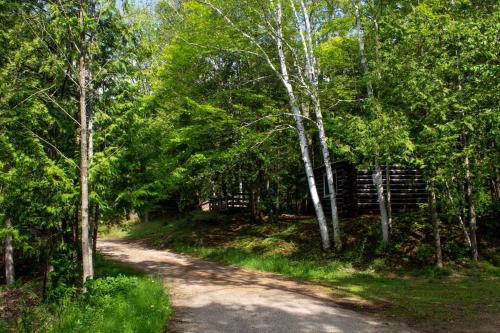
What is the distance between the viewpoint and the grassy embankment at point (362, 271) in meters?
10.1

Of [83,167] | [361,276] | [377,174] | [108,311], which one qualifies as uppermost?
[83,167]

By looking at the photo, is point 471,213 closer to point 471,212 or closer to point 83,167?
point 471,212

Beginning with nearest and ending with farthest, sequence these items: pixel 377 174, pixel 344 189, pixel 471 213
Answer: pixel 471 213, pixel 377 174, pixel 344 189

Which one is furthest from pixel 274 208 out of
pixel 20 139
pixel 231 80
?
pixel 20 139

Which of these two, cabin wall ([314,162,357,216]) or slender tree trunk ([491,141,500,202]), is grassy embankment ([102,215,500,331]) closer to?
cabin wall ([314,162,357,216])

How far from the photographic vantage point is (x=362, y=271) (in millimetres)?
15781

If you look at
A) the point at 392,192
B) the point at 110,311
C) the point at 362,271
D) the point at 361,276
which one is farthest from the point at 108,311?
the point at 392,192

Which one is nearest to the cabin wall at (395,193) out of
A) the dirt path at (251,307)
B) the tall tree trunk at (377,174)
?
the tall tree trunk at (377,174)

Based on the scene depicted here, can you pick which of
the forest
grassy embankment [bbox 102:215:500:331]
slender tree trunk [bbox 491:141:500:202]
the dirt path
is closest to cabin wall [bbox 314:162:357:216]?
the forest

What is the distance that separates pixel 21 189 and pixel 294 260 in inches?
429

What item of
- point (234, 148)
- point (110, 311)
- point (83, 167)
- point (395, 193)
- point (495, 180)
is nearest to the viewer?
point (110, 311)

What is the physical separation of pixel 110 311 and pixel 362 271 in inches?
396

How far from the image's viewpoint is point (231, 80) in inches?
933

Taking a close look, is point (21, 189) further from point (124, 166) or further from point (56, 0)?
point (56, 0)
